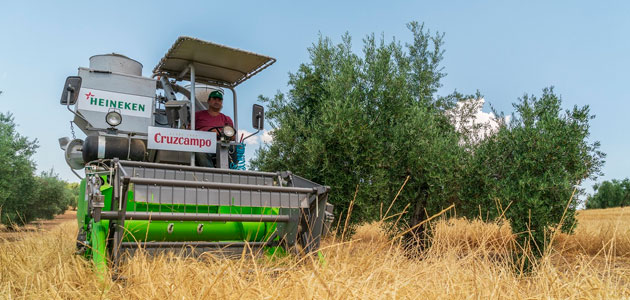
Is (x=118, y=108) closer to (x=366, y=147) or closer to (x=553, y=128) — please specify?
(x=366, y=147)

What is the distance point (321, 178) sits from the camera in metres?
9.14

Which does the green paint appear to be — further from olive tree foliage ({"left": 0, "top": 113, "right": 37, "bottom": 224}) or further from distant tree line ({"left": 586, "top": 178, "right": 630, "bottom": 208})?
distant tree line ({"left": 586, "top": 178, "right": 630, "bottom": 208})

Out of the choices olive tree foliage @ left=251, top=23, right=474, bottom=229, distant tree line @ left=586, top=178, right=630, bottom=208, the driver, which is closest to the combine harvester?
the driver

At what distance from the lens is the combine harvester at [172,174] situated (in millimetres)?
4609

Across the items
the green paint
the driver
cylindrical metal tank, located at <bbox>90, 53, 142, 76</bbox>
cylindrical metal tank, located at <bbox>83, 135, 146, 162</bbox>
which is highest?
cylindrical metal tank, located at <bbox>90, 53, 142, 76</bbox>

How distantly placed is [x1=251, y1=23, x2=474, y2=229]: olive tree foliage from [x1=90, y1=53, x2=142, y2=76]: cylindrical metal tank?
11.7 feet

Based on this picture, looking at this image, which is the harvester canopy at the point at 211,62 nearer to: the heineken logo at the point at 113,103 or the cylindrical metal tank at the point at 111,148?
the heineken logo at the point at 113,103

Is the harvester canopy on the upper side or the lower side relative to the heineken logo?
upper

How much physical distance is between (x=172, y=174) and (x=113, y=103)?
2.02m

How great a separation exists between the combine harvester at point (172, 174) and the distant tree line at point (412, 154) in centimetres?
242

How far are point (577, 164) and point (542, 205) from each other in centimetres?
122

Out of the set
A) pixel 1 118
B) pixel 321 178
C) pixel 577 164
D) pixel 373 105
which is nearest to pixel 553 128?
pixel 577 164

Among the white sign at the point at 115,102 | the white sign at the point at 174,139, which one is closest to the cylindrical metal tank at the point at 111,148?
the white sign at the point at 174,139

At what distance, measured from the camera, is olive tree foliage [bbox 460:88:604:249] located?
8.32 meters
